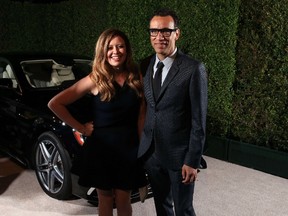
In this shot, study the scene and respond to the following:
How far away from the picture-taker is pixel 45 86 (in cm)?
495

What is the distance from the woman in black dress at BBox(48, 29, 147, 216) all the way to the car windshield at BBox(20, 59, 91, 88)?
2.33 m

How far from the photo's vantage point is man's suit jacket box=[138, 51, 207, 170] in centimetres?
225

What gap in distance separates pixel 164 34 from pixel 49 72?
10.2 feet

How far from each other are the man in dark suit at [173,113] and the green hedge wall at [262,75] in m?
2.81

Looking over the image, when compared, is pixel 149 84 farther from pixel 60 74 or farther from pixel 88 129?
pixel 60 74

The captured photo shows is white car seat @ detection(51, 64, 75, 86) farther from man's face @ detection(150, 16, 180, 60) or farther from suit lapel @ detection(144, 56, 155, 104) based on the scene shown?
man's face @ detection(150, 16, 180, 60)

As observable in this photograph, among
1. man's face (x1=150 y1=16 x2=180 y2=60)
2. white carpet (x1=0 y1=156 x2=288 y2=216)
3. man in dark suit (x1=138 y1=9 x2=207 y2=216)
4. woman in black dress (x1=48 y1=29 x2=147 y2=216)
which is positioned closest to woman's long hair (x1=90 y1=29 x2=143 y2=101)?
woman in black dress (x1=48 y1=29 x2=147 y2=216)

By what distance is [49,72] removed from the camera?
512 cm

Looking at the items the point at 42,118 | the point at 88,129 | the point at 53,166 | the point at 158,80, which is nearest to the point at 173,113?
the point at 158,80

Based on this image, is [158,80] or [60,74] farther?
[60,74]

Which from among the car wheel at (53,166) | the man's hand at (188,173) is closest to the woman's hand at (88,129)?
the man's hand at (188,173)

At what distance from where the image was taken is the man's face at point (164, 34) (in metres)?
2.32

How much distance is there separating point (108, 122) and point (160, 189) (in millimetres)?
564

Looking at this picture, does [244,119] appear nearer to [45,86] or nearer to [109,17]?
[45,86]
